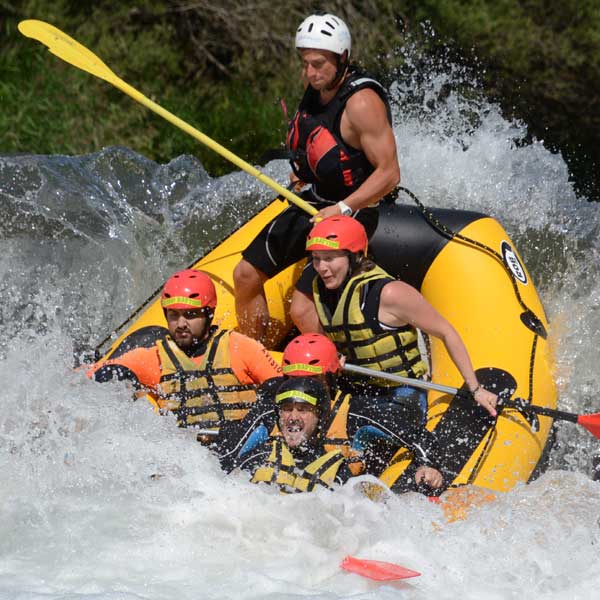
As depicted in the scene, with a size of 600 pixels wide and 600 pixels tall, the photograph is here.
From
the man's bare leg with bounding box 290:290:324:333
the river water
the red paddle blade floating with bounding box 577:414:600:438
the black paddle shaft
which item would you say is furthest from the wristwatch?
the red paddle blade floating with bounding box 577:414:600:438

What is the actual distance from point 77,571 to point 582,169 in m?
6.25

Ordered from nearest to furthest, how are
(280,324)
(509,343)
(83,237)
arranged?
(509,343), (280,324), (83,237)

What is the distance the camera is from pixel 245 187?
7.01 metres

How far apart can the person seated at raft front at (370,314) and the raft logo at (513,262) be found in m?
0.73

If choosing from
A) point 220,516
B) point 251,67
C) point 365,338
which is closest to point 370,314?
point 365,338

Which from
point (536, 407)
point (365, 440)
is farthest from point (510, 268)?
point (365, 440)

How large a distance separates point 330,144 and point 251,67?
5544mm

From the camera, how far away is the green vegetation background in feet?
31.7

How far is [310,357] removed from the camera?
4723mm

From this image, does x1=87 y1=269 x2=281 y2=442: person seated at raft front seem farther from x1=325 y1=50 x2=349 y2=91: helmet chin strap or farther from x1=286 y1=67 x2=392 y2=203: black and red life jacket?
x1=325 y1=50 x2=349 y2=91: helmet chin strap

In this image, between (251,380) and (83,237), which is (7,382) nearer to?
(251,380)

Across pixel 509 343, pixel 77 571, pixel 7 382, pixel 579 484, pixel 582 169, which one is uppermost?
pixel 582 169

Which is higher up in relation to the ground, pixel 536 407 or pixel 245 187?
pixel 245 187

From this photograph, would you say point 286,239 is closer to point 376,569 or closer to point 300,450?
point 300,450
